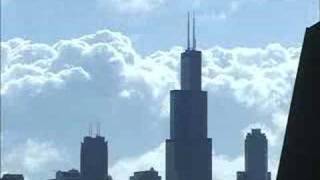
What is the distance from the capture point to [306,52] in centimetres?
7269

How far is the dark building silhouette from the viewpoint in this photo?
7056 centimetres

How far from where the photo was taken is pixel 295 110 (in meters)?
73.1

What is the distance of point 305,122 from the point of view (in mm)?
71688

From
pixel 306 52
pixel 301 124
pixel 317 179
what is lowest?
pixel 317 179

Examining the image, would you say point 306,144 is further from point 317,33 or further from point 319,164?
point 317,33

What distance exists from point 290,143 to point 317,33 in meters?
8.83

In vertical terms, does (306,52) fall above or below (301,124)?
above

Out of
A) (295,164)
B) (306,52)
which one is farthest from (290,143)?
(306,52)

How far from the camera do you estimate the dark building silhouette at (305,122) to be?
70.6m

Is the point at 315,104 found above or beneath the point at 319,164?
above

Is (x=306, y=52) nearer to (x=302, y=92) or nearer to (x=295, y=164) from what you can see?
(x=302, y=92)

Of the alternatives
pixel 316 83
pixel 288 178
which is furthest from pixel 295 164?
A: pixel 316 83

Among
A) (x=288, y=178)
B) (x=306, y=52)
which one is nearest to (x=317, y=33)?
(x=306, y=52)

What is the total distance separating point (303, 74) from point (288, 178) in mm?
8119
